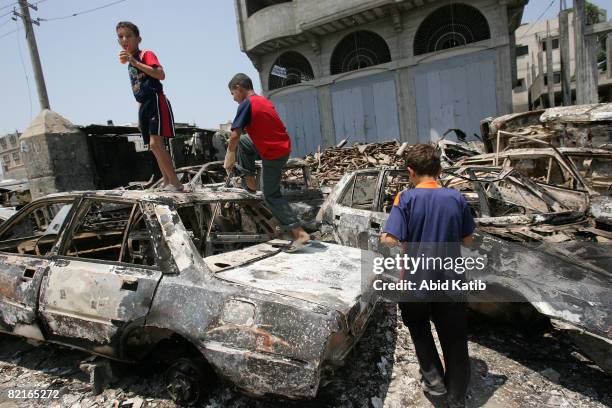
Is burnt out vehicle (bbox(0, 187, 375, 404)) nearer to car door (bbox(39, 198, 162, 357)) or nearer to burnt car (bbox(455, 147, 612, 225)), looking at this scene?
car door (bbox(39, 198, 162, 357))

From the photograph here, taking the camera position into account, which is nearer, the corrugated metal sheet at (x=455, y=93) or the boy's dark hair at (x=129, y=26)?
the boy's dark hair at (x=129, y=26)

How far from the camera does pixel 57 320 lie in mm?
2619

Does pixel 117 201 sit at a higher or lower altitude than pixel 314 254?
higher

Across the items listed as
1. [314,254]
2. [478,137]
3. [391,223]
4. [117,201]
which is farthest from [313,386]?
[478,137]

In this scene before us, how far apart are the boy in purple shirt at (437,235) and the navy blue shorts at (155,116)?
2.43 metres

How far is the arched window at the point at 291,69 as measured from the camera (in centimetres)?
1534

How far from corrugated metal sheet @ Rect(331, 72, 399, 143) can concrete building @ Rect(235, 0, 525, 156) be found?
1.4 inches

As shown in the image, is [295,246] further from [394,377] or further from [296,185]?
[296,185]

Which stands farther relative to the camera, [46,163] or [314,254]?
[46,163]

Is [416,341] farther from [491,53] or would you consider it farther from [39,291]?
[491,53]

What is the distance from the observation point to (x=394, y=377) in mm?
2807

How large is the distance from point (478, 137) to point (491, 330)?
32.5 feet

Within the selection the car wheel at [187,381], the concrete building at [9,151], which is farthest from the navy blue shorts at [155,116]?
the concrete building at [9,151]

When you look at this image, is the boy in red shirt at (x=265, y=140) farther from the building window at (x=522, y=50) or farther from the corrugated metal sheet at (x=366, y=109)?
the building window at (x=522, y=50)
